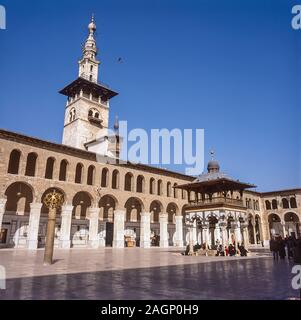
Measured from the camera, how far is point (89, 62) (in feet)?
140

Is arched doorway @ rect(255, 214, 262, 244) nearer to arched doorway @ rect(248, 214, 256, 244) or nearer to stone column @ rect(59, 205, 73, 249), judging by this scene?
arched doorway @ rect(248, 214, 256, 244)

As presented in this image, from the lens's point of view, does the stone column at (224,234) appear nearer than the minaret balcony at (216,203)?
Yes

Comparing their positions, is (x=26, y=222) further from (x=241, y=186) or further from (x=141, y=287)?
(x=141, y=287)

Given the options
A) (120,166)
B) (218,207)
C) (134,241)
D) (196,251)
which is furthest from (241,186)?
(134,241)

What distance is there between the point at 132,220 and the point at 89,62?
2506cm

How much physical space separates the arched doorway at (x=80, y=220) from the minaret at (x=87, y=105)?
863 cm

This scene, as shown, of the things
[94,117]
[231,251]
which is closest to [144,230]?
[231,251]

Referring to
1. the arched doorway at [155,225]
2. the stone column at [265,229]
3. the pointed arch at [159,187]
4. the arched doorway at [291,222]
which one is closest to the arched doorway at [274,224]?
the stone column at [265,229]

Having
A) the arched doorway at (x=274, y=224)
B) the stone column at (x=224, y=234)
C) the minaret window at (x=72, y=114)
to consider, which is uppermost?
the minaret window at (x=72, y=114)

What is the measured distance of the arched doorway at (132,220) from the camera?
1323 inches

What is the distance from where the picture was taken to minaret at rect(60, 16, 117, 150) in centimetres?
3803

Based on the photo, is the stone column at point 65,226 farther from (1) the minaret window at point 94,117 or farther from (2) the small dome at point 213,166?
(1) the minaret window at point 94,117

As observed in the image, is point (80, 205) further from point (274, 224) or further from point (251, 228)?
point (274, 224)

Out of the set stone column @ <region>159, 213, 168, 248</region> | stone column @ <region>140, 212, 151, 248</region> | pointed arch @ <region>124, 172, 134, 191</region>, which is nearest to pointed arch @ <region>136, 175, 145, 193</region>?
pointed arch @ <region>124, 172, 134, 191</region>
